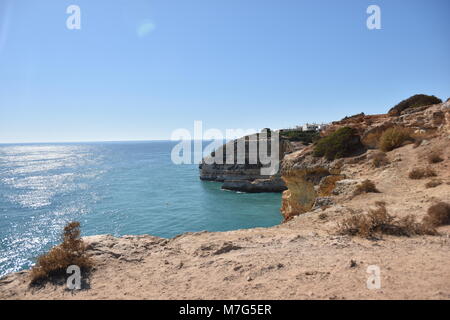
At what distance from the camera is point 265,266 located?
4984mm

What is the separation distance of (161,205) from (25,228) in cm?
1450

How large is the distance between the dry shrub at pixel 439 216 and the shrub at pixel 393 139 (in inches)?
367

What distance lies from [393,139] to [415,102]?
19898mm

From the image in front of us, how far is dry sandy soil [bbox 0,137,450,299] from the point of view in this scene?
401 centimetres

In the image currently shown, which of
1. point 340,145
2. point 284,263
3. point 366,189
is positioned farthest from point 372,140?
point 284,263

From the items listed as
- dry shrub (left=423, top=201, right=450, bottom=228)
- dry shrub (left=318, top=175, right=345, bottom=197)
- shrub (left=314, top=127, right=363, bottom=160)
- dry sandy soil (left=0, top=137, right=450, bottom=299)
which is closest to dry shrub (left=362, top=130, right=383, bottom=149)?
shrub (left=314, top=127, right=363, bottom=160)

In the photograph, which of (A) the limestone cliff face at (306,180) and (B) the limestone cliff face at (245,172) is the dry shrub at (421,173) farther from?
(B) the limestone cliff face at (245,172)

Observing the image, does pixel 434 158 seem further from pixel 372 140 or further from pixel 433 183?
pixel 372 140

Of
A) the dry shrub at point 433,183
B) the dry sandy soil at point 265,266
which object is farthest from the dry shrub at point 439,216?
the dry shrub at point 433,183

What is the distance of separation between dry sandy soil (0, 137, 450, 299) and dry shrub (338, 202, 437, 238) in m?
0.26

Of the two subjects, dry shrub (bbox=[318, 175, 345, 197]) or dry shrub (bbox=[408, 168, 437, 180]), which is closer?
dry shrub (bbox=[408, 168, 437, 180])

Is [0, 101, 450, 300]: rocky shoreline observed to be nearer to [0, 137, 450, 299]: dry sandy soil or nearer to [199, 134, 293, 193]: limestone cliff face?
[0, 137, 450, 299]: dry sandy soil

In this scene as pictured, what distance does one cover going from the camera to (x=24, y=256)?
59.7 ft

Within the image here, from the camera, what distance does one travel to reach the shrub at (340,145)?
611 inches
